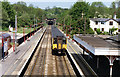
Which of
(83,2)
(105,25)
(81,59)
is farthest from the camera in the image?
(83,2)

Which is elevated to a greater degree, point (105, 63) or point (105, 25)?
point (105, 25)

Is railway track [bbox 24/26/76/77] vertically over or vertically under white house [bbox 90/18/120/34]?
under

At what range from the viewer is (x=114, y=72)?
21594 millimetres

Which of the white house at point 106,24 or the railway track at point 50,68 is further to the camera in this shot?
the white house at point 106,24

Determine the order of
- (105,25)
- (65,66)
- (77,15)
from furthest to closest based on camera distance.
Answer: (77,15), (105,25), (65,66)

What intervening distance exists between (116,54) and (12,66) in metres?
14.3

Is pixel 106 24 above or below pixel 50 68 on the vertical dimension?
above

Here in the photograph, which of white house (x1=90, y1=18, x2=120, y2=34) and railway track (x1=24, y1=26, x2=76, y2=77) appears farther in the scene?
white house (x1=90, y1=18, x2=120, y2=34)

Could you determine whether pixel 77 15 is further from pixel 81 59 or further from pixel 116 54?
pixel 116 54

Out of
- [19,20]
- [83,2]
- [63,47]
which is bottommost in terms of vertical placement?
[63,47]

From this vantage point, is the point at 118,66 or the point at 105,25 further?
the point at 105,25

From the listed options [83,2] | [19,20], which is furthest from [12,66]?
[83,2]

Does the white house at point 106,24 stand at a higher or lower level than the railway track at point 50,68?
higher

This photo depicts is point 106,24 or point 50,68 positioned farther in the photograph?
point 106,24
